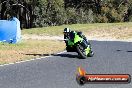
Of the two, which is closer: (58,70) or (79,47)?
(58,70)

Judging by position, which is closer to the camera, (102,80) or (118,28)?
(102,80)

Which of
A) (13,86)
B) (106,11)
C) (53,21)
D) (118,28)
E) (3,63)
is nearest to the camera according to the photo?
(13,86)

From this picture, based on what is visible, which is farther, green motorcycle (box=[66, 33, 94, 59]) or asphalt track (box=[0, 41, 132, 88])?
green motorcycle (box=[66, 33, 94, 59])

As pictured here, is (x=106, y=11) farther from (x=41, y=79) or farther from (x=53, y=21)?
(x=41, y=79)

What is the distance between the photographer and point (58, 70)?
1449 centimetres

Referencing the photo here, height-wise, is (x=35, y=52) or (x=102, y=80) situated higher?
(x=102, y=80)

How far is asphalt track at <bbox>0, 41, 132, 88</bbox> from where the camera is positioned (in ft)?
38.8

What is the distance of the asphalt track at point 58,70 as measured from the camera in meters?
11.8

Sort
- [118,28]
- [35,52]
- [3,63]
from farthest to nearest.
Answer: [118,28] < [35,52] < [3,63]

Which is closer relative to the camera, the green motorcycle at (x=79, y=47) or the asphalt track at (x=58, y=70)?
the asphalt track at (x=58, y=70)

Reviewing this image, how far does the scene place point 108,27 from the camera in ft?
141

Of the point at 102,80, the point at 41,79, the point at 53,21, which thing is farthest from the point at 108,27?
the point at 102,80

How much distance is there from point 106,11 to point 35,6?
36.0 feet

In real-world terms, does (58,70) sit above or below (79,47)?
below
